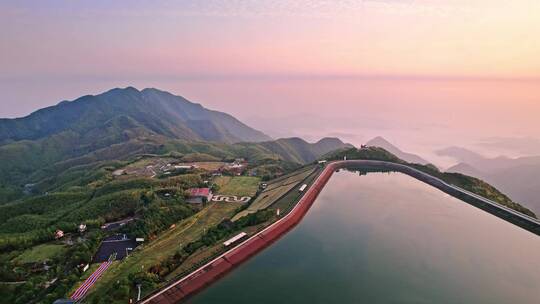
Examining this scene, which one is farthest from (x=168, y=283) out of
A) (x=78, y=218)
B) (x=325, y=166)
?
(x=325, y=166)

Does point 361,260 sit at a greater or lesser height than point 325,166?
lesser

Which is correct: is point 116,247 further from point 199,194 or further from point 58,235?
point 199,194

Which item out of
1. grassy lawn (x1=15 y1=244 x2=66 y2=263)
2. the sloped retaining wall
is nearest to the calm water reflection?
the sloped retaining wall

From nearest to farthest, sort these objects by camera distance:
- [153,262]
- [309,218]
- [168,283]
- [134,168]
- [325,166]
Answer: [168,283], [153,262], [309,218], [325,166], [134,168]

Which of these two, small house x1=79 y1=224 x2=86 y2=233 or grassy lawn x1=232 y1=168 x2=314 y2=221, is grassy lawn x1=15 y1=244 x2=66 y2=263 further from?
grassy lawn x1=232 y1=168 x2=314 y2=221

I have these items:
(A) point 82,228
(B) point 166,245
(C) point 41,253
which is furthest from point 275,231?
(C) point 41,253

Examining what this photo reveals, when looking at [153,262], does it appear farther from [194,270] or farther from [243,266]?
[243,266]
